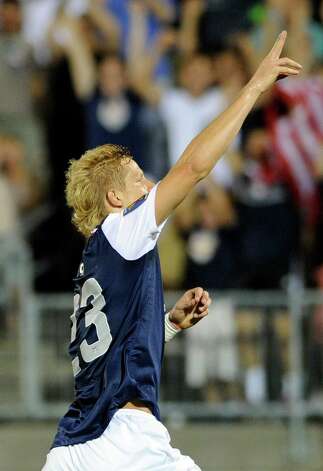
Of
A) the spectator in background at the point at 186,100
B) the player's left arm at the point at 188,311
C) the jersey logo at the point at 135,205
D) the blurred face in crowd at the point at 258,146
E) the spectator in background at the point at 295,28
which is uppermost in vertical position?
the spectator in background at the point at 295,28

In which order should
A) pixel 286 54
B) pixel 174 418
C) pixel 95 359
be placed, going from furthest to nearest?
pixel 286 54, pixel 174 418, pixel 95 359

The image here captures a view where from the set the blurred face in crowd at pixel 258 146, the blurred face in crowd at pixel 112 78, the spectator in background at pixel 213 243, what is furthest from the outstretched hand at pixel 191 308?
the blurred face in crowd at pixel 112 78

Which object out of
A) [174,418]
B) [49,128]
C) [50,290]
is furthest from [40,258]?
[174,418]

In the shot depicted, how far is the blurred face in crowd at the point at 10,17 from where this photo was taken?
10.9 metres

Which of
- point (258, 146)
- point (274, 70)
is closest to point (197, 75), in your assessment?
point (258, 146)

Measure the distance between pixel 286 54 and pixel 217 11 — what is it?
803 mm

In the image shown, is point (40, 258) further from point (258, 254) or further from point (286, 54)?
point (286, 54)

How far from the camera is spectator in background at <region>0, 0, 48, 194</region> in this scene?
1090 cm

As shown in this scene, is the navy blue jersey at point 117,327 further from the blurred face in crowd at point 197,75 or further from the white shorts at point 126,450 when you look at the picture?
the blurred face in crowd at point 197,75

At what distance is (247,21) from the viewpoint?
423 inches

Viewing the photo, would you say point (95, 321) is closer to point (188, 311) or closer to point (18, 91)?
point (188, 311)

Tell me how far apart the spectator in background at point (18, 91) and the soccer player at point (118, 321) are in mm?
6343

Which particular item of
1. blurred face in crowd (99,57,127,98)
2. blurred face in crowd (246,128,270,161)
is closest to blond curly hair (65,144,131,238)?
blurred face in crowd (246,128,270,161)

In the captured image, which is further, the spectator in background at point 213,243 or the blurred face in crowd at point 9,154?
the blurred face in crowd at point 9,154
